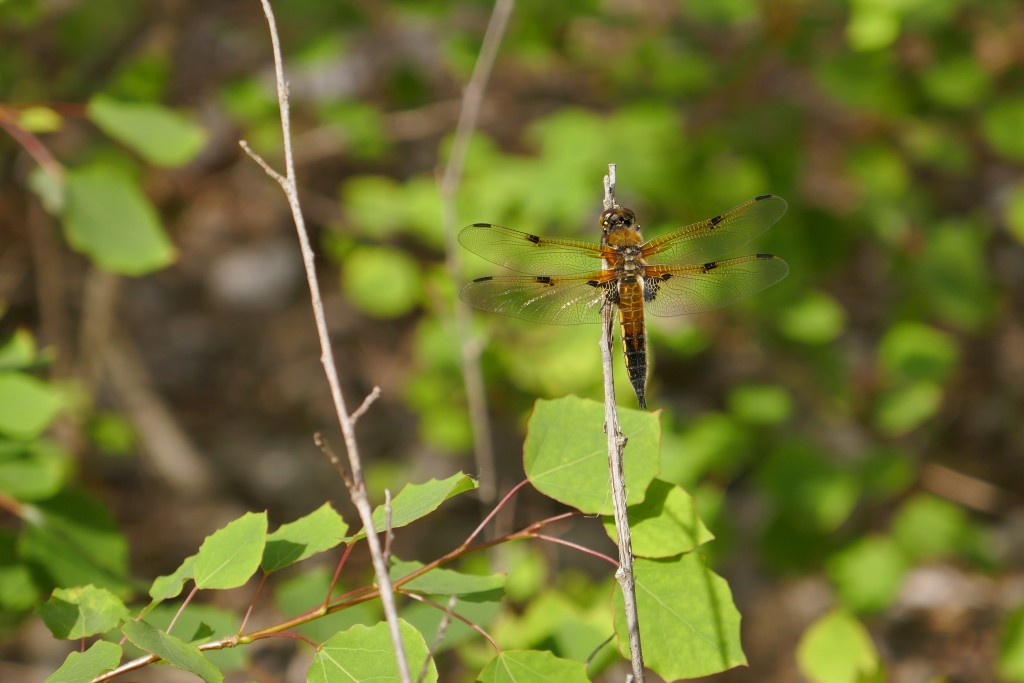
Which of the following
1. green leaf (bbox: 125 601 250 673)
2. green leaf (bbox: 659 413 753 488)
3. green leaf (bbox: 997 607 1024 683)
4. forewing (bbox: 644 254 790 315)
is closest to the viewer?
green leaf (bbox: 125 601 250 673)

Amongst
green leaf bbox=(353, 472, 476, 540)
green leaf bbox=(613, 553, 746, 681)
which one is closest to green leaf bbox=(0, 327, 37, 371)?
green leaf bbox=(353, 472, 476, 540)

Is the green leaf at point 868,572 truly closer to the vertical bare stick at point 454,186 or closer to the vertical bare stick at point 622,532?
the vertical bare stick at point 454,186

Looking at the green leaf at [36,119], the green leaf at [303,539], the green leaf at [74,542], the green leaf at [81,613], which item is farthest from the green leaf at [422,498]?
the green leaf at [36,119]

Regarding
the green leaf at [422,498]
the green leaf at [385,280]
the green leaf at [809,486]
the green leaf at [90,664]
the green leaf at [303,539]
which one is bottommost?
the green leaf at [809,486]

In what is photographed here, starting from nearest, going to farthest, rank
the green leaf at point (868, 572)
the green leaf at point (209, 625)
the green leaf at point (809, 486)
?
the green leaf at point (209, 625) < the green leaf at point (809, 486) < the green leaf at point (868, 572)

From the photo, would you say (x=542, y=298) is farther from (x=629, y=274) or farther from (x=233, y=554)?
(x=233, y=554)

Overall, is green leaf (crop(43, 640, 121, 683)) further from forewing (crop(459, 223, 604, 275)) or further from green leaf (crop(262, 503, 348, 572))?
forewing (crop(459, 223, 604, 275))
